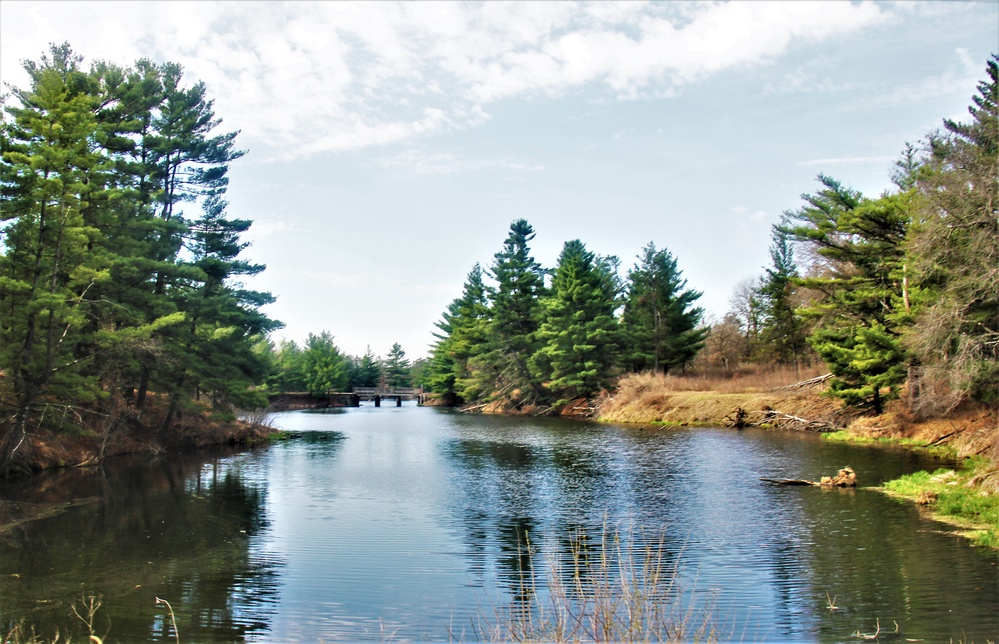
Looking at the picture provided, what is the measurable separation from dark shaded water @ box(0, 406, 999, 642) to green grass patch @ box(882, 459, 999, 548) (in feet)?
1.84

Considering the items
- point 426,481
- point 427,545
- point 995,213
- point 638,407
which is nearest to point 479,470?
point 426,481

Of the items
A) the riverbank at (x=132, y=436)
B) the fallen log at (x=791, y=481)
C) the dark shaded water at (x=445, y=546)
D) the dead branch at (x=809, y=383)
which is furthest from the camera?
the dead branch at (x=809, y=383)

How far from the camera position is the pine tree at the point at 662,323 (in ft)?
208

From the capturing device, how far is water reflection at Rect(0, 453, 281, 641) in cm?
1005

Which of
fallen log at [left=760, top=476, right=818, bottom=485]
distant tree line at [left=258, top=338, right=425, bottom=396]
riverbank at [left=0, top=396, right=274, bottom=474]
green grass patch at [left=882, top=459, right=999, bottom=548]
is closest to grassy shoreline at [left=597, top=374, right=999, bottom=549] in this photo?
green grass patch at [left=882, top=459, right=999, bottom=548]

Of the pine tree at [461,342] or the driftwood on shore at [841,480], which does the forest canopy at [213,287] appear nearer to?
the driftwood on shore at [841,480]

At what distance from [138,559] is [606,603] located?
1029 centimetres

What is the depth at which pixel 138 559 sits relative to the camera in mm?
13391

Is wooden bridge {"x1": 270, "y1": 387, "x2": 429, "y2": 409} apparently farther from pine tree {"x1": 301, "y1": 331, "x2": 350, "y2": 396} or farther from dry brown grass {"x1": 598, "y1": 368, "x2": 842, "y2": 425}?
dry brown grass {"x1": 598, "y1": 368, "x2": 842, "y2": 425}

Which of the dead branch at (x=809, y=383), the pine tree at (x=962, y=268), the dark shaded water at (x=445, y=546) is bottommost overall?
the dark shaded water at (x=445, y=546)

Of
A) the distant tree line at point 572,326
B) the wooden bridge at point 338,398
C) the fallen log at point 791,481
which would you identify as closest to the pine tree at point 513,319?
the distant tree line at point 572,326

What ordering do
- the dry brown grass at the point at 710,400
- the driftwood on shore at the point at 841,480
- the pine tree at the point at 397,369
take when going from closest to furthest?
the driftwood on shore at the point at 841,480 → the dry brown grass at the point at 710,400 → the pine tree at the point at 397,369

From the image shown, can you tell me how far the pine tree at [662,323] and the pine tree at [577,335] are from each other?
90.8 inches

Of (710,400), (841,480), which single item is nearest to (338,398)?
(710,400)
